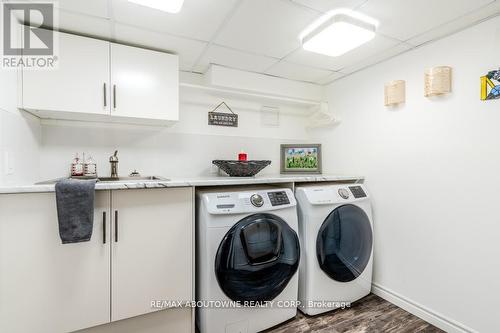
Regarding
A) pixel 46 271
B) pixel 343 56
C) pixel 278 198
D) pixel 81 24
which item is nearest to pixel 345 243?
pixel 278 198

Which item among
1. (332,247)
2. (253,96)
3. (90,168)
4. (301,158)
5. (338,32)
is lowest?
(332,247)

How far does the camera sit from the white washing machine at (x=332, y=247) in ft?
5.84

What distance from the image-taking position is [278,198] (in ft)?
5.56

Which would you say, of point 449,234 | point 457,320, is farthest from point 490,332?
point 449,234

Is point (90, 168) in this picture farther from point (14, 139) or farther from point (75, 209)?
point (75, 209)

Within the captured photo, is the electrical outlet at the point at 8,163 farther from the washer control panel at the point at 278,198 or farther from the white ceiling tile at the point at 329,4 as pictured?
the white ceiling tile at the point at 329,4

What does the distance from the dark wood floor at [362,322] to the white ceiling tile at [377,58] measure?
83.0 inches

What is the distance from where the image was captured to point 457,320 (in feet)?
5.25

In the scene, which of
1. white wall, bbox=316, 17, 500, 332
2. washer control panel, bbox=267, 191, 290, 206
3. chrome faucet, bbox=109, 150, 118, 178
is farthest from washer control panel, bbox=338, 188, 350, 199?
chrome faucet, bbox=109, 150, 118, 178

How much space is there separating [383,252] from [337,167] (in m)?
0.92

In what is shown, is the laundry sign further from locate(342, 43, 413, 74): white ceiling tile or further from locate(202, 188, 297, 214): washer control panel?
locate(342, 43, 413, 74): white ceiling tile

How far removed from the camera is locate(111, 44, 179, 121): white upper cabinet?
1713 millimetres

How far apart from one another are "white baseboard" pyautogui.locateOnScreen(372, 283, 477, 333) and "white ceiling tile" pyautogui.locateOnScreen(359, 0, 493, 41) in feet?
6.59

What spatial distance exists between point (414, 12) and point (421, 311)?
2100mm
